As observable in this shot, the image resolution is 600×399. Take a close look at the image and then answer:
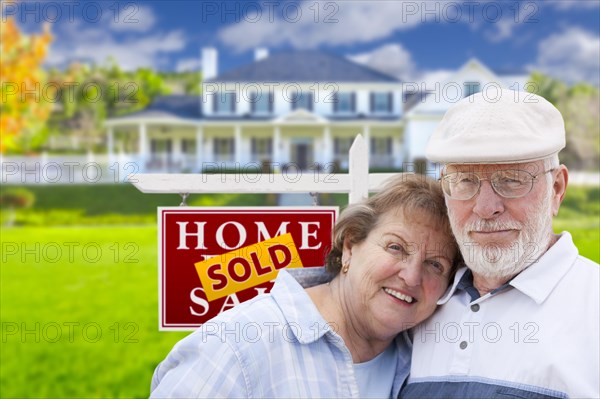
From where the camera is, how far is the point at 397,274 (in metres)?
2.29

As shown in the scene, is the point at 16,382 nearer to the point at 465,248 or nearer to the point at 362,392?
the point at 362,392

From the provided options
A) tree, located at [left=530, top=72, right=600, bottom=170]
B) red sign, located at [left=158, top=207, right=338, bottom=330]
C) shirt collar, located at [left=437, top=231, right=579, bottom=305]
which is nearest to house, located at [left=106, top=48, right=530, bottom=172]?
tree, located at [left=530, top=72, right=600, bottom=170]

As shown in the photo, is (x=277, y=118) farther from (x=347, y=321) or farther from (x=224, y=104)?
(x=347, y=321)

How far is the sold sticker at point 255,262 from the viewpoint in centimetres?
308

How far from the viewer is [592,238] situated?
11133mm

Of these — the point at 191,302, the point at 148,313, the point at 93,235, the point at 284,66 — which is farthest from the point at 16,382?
the point at 284,66

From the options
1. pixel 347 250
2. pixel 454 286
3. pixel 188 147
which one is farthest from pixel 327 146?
pixel 454 286

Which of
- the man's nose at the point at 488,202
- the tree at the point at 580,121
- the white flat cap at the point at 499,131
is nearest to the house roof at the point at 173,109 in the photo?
the tree at the point at 580,121

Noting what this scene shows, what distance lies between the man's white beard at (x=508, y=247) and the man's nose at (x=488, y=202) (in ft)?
0.10

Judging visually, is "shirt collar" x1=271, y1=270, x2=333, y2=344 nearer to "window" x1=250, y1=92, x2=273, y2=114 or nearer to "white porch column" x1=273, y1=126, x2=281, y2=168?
"white porch column" x1=273, y1=126, x2=281, y2=168

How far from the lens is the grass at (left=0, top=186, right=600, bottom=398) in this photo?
628 cm

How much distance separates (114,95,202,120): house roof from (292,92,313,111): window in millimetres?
4288

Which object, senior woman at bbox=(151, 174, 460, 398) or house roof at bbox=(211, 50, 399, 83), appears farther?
house roof at bbox=(211, 50, 399, 83)

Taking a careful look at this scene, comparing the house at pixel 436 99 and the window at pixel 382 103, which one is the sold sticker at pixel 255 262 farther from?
the window at pixel 382 103
